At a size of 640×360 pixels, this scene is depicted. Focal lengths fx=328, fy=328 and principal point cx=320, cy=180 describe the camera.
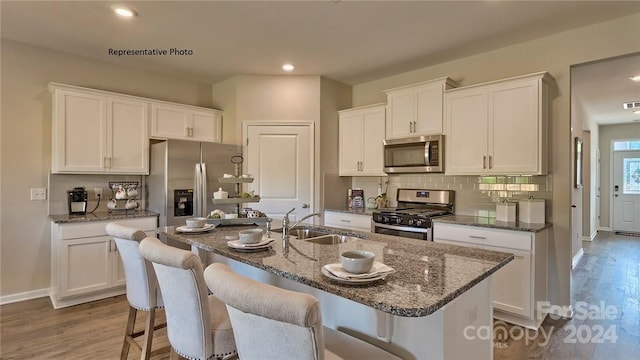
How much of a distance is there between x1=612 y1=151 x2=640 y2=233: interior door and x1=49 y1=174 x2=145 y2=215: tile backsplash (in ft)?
32.0

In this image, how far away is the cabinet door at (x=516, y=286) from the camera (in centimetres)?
275

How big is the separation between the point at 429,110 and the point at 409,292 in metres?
2.91

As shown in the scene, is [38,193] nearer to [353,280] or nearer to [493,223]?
[353,280]

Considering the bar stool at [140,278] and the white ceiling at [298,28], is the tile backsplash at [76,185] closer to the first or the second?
the white ceiling at [298,28]

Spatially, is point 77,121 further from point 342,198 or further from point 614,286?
point 614,286

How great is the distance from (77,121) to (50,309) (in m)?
1.87

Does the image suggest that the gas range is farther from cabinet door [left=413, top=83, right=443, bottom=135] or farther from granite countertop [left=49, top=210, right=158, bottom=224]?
granite countertop [left=49, top=210, right=158, bottom=224]

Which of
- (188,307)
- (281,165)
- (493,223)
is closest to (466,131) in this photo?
(493,223)

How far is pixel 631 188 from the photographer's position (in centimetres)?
742

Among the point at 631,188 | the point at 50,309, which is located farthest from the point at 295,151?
the point at 631,188

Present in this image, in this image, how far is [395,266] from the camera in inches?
56.4

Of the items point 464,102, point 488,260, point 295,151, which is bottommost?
point 488,260

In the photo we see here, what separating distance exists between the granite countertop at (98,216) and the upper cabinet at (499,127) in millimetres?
3390

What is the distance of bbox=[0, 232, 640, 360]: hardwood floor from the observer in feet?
7.91
